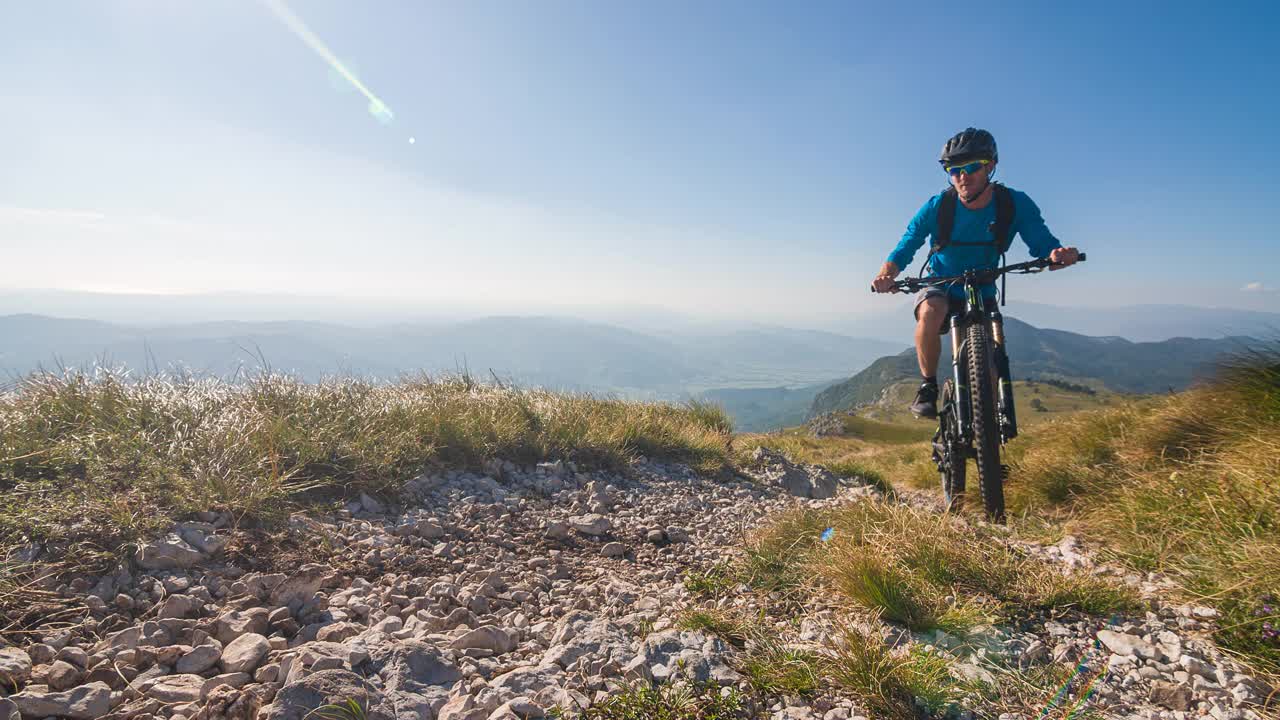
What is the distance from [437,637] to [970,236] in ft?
18.4

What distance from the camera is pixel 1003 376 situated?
4.59 metres

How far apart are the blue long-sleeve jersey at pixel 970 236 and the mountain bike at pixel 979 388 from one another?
0.79 ft

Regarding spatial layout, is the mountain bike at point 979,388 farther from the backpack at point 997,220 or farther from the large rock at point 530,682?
the large rock at point 530,682

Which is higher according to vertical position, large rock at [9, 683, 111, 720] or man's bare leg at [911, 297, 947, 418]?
man's bare leg at [911, 297, 947, 418]

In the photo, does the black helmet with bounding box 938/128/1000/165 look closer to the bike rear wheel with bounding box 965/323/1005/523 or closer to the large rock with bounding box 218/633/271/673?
the bike rear wheel with bounding box 965/323/1005/523

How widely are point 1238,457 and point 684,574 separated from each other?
13.1 feet

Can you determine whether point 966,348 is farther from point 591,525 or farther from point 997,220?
point 591,525

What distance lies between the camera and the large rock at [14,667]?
6.35ft

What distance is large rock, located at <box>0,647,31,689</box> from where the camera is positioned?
1.94m

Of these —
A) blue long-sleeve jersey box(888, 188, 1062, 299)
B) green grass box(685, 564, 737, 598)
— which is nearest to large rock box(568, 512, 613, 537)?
green grass box(685, 564, 737, 598)

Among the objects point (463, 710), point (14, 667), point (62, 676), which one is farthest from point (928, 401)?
point (14, 667)

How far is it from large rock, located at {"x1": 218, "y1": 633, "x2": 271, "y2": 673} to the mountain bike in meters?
4.80

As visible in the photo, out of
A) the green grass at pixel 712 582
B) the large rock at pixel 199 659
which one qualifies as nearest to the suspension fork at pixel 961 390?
the green grass at pixel 712 582

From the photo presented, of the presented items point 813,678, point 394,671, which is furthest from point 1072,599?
point 394,671
